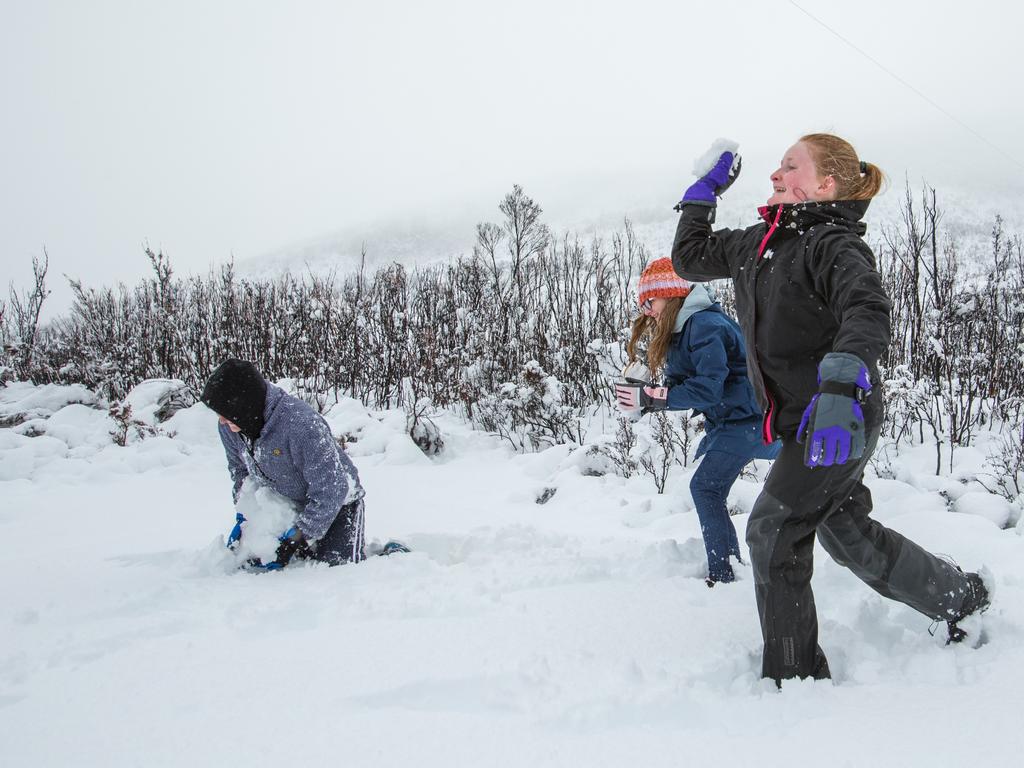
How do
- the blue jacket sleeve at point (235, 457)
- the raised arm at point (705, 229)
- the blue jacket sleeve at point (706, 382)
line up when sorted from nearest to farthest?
the raised arm at point (705, 229) < the blue jacket sleeve at point (706, 382) < the blue jacket sleeve at point (235, 457)

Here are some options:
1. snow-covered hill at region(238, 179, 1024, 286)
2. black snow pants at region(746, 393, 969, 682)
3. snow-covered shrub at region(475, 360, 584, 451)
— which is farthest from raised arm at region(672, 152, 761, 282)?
snow-covered hill at region(238, 179, 1024, 286)

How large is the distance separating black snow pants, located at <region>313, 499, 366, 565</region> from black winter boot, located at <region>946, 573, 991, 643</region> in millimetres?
2316

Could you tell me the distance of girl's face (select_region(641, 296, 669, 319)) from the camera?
2525 mm

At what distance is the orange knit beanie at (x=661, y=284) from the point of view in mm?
2467

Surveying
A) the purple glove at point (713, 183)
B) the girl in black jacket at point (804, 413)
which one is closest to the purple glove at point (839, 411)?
the girl in black jacket at point (804, 413)

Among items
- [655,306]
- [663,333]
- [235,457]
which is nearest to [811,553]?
[663,333]

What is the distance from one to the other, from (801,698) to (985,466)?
349cm

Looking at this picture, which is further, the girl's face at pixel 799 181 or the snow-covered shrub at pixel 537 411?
the snow-covered shrub at pixel 537 411

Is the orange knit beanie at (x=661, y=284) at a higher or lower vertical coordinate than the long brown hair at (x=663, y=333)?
higher

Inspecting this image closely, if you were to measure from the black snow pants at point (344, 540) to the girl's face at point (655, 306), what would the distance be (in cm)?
167

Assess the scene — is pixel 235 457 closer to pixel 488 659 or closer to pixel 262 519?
Answer: pixel 262 519

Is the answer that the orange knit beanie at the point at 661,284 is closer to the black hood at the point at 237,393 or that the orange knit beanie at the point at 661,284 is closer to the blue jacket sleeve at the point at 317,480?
the blue jacket sleeve at the point at 317,480

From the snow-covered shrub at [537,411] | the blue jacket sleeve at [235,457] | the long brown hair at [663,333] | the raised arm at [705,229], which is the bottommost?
the snow-covered shrub at [537,411]

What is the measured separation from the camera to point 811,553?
1580 mm
